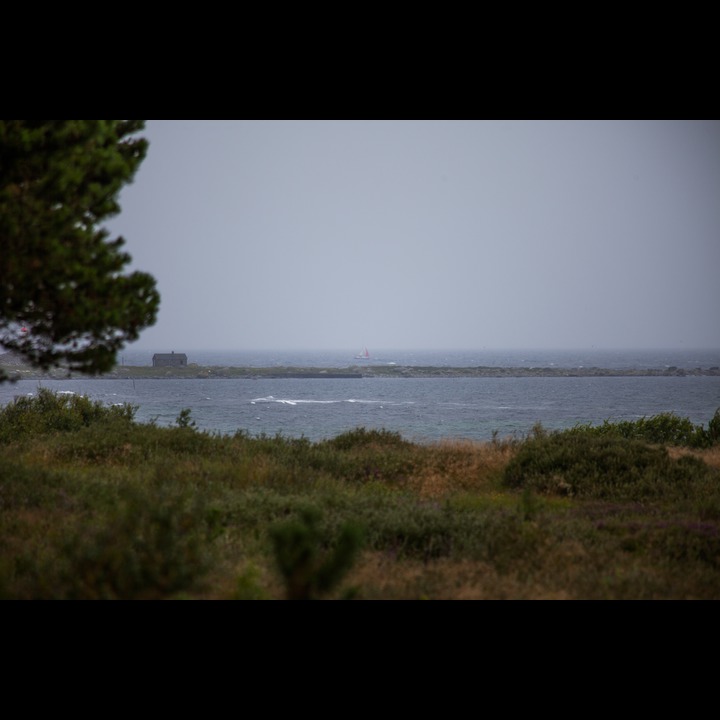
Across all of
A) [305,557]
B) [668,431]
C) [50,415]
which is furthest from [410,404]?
[305,557]

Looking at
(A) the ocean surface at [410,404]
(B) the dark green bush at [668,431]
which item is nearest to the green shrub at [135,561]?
(A) the ocean surface at [410,404]

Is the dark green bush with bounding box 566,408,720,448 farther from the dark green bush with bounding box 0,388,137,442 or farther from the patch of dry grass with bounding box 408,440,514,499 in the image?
the dark green bush with bounding box 0,388,137,442

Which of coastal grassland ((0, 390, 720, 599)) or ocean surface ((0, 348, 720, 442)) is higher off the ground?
coastal grassland ((0, 390, 720, 599))

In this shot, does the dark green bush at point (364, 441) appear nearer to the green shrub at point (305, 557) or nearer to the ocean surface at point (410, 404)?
the ocean surface at point (410, 404)

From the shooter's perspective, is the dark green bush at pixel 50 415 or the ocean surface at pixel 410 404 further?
the ocean surface at pixel 410 404

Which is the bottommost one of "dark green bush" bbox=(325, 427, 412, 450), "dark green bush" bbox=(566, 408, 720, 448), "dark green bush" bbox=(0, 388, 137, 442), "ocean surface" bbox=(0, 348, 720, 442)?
"ocean surface" bbox=(0, 348, 720, 442)

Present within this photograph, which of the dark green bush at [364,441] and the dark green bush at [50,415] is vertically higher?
the dark green bush at [50,415]

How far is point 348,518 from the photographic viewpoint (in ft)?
28.0

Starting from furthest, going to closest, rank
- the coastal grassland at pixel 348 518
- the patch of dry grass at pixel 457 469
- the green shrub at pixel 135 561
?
the patch of dry grass at pixel 457 469 → the coastal grassland at pixel 348 518 → the green shrub at pixel 135 561

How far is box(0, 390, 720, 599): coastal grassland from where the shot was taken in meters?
5.35

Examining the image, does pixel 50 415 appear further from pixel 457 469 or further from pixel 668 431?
pixel 668 431

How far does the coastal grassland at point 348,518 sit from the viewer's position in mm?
5352

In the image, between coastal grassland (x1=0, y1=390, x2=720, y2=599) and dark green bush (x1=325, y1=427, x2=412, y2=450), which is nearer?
coastal grassland (x1=0, y1=390, x2=720, y2=599)

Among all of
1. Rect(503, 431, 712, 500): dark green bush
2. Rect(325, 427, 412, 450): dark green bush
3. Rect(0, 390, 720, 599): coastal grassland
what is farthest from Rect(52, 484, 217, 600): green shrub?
Rect(325, 427, 412, 450): dark green bush
